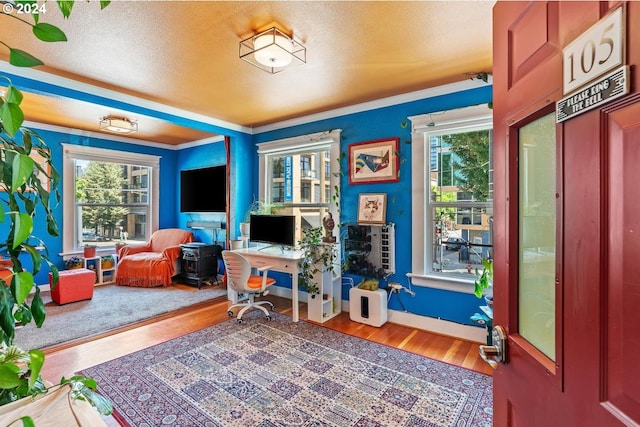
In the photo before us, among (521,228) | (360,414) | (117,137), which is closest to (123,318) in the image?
(360,414)

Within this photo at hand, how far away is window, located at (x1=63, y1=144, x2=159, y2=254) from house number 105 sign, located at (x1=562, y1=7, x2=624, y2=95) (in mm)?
6028

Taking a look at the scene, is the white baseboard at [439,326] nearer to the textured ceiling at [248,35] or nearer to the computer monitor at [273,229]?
the computer monitor at [273,229]

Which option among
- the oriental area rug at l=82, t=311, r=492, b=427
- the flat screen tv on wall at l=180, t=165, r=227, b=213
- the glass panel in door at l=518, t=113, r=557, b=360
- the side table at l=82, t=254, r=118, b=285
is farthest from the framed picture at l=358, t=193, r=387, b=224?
the side table at l=82, t=254, r=118, b=285

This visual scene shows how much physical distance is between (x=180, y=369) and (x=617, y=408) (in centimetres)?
261

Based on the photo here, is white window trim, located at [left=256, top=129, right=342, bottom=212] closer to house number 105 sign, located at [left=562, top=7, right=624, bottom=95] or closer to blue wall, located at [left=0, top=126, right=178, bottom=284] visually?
blue wall, located at [left=0, top=126, right=178, bottom=284]

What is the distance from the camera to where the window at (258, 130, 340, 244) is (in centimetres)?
390

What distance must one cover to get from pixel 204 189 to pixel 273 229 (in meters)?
2.13

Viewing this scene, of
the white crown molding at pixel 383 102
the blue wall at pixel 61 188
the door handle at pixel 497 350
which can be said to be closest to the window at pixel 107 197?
the blue wall at pixel 61 188

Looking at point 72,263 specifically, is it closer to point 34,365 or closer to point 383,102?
point 383,102

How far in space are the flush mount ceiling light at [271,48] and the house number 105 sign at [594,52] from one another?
1.85 m

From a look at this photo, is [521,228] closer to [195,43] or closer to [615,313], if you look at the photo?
[615,313]

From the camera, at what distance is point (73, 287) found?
3.92m

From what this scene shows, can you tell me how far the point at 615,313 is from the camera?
51cm

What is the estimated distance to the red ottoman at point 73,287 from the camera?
3836mm
